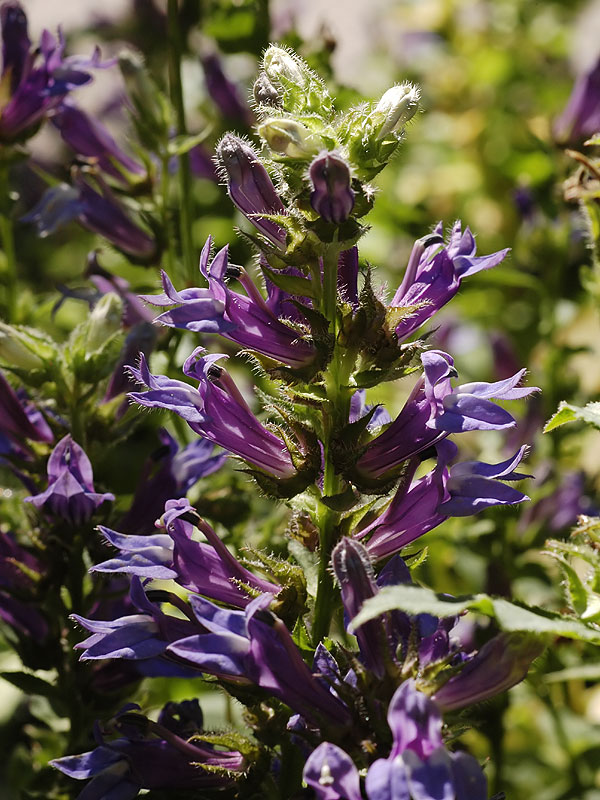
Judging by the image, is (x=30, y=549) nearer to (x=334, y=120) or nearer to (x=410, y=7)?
(x=334, y=120)

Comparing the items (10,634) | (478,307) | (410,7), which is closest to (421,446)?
(10,634)

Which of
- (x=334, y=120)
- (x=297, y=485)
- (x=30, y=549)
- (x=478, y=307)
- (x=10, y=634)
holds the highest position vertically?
(x=334, y=120)

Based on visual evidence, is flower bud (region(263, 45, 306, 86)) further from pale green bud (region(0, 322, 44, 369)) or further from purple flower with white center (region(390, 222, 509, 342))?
pale green bud (region(0, 322, 44, 369))

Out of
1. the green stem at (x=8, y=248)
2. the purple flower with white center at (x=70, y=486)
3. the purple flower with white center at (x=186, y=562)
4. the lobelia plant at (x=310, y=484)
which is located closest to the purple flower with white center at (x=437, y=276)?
the lobelia plant at (x=310, y=484)

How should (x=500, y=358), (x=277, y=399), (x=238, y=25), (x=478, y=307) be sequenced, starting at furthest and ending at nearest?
(x=478, y=307), (x=500, y=358), (x=238, y=25), (x=277, y=399)

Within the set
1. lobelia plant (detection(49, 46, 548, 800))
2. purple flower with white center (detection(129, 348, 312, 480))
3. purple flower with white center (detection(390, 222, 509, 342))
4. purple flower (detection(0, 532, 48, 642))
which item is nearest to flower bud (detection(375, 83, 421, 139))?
lobelia plant (detection(49, 46, 548, 800))

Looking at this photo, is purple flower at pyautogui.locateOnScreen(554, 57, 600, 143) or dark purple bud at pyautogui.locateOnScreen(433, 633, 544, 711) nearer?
dark purple bud at pyautogui.locateOnScreen(433, 633, 544, 711)

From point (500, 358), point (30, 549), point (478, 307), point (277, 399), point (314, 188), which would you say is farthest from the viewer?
point (478, 307)

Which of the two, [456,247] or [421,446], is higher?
[456,247]
